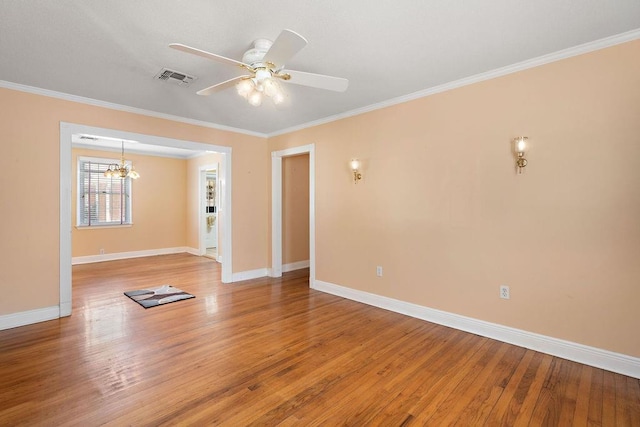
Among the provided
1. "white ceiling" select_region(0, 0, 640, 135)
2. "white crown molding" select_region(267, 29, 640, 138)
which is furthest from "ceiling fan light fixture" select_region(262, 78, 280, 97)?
"white crown molding" select_region(267, 29, 640, 138)

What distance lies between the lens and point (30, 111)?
3.43 metres

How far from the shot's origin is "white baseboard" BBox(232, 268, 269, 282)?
529 centimetres

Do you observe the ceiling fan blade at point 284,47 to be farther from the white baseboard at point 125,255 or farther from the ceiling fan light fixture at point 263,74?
the white baseboard at point 125,255

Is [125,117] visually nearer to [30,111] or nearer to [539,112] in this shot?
[30,111]

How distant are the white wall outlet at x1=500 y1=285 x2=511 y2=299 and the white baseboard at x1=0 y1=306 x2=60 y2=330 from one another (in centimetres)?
500

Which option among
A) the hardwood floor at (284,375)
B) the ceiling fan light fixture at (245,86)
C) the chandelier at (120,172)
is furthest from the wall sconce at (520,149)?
the chandelier at (120,172)

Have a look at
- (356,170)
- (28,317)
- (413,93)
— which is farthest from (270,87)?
(28,317)

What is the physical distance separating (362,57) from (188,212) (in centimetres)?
712

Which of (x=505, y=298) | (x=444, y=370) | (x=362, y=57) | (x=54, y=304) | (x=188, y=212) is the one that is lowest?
(x=444, y=370)

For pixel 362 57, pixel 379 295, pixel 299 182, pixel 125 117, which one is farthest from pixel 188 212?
pixel 362 57

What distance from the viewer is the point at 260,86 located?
93.5 inches

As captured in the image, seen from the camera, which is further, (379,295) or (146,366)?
(379,295)

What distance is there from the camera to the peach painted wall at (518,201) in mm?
2430

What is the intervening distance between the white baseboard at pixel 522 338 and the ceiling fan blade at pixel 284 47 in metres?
3.04
